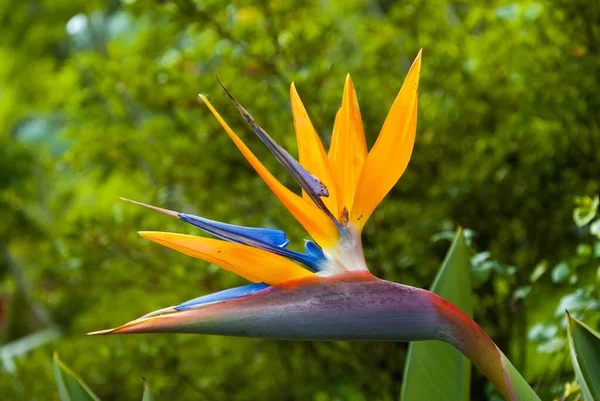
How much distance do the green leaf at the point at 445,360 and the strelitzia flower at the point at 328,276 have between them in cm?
17

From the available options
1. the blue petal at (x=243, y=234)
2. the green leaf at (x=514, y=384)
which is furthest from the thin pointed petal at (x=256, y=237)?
the green leaf at (x=514, y=384)

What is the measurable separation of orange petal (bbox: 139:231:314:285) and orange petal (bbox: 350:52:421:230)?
0.09 m

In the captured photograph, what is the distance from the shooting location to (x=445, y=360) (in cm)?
71

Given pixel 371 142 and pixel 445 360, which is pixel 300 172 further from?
pixel 371 142

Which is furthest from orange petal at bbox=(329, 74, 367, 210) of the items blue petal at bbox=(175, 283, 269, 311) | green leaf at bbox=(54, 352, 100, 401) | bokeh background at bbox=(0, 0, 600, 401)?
bokeh background at bbox=(0, 0, 600, 401)

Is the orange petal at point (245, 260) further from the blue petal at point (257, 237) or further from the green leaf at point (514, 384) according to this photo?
the green leaf at point (514, 384)

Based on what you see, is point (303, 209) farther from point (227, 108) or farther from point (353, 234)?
point (227, 108)

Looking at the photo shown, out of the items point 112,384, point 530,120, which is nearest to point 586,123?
point 530,120

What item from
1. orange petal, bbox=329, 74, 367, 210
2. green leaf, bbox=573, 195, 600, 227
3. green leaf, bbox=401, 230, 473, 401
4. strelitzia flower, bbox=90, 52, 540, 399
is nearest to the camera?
strelitzia flower, bbox=90, 52, 540, 399

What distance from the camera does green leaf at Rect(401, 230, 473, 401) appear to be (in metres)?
0.69

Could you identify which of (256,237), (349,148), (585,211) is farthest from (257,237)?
(585,211)

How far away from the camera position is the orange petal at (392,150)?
53 centimetres

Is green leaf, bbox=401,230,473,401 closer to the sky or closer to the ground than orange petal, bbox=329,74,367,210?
closer to the ground

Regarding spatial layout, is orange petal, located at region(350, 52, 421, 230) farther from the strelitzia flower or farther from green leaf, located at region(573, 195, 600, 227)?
green leaf, located at region(573, 195, 600, 227)
